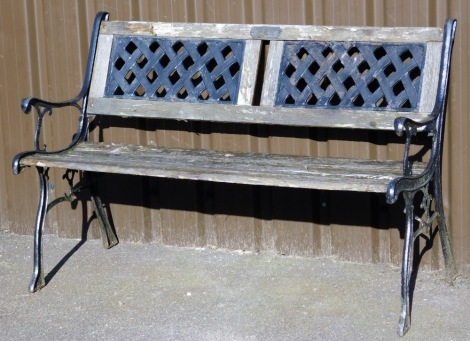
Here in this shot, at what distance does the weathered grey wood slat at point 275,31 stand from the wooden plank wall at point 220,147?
0.41 feet

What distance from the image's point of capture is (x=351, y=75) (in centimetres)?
603

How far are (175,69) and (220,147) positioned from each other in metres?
0.52

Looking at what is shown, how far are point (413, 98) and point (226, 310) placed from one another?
143cm

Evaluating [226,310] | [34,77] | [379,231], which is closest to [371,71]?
[379,231]

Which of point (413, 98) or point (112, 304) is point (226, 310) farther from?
point (413, 98)

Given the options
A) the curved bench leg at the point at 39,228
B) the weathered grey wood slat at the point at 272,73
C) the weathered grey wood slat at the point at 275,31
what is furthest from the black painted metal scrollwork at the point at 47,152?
the weathered grey wood slat at the point at 272,73

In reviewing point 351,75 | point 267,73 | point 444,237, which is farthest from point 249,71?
point 444,237

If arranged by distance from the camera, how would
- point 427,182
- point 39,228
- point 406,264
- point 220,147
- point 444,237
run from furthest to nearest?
point 220,147 < point 39,228 < point 444,237 < point 427,182 < point 406,264

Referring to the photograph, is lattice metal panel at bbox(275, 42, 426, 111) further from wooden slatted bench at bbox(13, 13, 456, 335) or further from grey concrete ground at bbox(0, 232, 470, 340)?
grey concrete ground at bbox(0, 232, 470, 340)

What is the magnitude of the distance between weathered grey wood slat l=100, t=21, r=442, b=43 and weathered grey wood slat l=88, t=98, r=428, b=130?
0.38 metres

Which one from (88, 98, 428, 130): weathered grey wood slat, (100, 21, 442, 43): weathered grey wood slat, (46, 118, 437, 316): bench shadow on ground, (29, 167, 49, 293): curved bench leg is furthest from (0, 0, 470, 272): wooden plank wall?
(29, 167, 49, 293): curved bench leg

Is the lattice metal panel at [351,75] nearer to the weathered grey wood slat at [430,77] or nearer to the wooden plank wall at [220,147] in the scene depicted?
the weathered grey wood slat at [430,77]

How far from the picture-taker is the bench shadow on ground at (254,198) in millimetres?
6246

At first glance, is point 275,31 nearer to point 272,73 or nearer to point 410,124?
point 272,73
